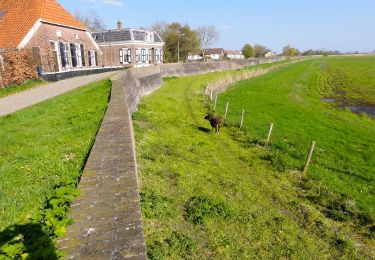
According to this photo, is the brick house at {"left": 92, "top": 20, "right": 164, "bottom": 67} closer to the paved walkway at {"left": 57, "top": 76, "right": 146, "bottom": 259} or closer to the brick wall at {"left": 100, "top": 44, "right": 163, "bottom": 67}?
the brick wall at {"left": 100, "top": 44, "right": 163, "bottom": 67}

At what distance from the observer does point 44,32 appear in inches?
1012

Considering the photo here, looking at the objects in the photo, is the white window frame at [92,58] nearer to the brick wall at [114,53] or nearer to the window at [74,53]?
the window at [74,53]

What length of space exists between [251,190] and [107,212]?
6247 millimetres

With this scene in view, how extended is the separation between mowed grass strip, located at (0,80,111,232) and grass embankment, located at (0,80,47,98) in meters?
6.49

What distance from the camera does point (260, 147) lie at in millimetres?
13789

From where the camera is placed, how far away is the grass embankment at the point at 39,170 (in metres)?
Result: 3.63

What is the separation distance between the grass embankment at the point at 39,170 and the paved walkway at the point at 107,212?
215mm

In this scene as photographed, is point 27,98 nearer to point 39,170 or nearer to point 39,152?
point 39,152

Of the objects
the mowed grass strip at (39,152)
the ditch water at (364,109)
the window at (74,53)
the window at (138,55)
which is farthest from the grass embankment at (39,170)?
the window at (138,55)

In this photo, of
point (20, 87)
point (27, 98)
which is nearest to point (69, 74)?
point (20, 87)

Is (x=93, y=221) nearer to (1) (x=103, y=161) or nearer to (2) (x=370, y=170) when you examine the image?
(1) (x=103, y=161)

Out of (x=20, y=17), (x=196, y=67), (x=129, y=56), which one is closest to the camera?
(x=20, y=17)

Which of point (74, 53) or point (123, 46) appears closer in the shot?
point (74, 53)

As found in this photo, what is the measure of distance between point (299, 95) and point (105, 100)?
26627 millimetres
